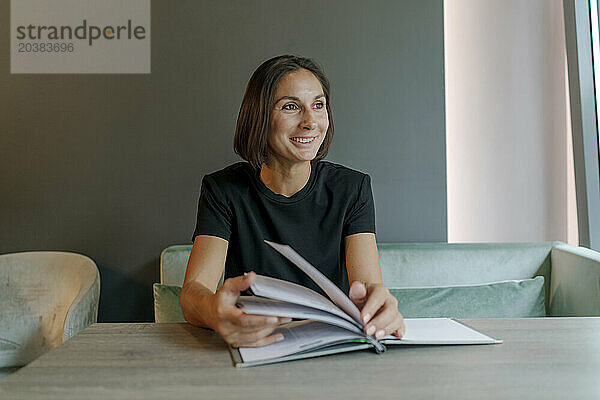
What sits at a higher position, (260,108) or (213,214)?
(260,108)

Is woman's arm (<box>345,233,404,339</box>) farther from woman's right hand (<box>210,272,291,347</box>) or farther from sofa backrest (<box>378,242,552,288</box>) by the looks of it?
sofa backrest (<box>378,242,552,288</box>)

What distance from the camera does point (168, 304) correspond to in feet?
7.04

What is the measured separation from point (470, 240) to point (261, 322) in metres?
2.08

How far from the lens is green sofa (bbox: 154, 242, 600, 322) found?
2135 millimetres

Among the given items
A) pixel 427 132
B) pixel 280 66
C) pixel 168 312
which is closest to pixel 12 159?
pixel 168 312

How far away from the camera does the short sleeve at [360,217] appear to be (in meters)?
1.68

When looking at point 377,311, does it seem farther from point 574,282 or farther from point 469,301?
point 574,282

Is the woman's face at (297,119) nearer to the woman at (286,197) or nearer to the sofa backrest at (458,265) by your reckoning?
the woman at (286,197)

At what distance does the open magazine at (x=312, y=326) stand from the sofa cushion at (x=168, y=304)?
3.73 feet

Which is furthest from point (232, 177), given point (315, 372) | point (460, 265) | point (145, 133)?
point (460, 265)

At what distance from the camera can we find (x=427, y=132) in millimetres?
2619

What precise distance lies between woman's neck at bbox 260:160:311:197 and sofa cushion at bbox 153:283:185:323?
2.16 feet

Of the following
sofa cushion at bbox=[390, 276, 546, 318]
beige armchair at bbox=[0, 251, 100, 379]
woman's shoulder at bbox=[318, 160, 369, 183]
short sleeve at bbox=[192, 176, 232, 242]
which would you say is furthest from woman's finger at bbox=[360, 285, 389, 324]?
beige armchair at bbox=[0, 251, 100, 379]

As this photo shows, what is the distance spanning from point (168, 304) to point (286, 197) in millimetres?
720
